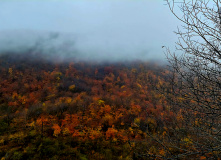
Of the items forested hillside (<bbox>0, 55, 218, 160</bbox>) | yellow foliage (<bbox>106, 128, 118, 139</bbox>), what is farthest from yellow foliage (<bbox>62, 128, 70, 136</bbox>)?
yellow foliage (<bbox>106, 128, 118, 139</bbox>)

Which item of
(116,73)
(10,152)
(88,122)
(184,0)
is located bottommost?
(88,122)

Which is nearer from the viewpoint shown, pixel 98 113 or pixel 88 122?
pixel 88 122

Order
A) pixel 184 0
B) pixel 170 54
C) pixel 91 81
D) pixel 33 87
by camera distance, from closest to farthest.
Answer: pixel 184 0
pixel 170 54
pixel 33 87
pixel 91 81

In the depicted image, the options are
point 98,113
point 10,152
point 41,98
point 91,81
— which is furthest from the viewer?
point 91,81

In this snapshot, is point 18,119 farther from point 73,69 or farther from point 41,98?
point 73,69

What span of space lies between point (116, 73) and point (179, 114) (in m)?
75.2

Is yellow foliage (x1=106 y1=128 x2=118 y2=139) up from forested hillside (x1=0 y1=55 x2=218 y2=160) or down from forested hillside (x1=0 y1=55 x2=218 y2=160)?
down

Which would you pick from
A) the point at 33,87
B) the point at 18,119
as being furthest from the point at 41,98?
the point at 18,119

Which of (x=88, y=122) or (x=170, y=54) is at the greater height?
(x=170, y=54)

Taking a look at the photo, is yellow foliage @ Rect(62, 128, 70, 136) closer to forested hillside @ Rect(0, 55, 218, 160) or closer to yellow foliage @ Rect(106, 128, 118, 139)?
forested hillside @ Rect(0, 55, 218, 160)

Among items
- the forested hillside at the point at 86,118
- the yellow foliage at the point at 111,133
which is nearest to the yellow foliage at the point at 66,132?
the forested hillside at the point at 86,118

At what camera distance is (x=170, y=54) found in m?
2.15

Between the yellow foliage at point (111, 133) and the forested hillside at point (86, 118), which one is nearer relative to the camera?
the forested hillside at point (86, 118)

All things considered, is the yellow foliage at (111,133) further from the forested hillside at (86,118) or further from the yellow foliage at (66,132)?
the yellow foliage at (66,132)
